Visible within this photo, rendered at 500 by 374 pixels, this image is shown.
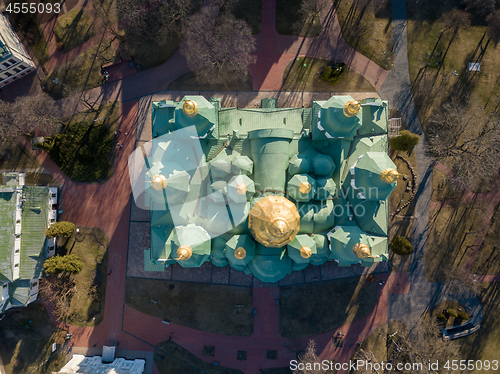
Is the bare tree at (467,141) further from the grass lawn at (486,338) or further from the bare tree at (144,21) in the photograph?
the bare tree at (144,21)

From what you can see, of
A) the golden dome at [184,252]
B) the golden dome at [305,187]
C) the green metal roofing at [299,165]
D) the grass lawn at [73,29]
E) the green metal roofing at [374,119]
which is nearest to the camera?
the golden dome at [184,252]

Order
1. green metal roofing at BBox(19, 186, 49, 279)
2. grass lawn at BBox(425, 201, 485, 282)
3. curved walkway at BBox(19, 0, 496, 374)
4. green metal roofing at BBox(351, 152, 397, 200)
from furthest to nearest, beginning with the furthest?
grass lawn at BBox(425, 201, 485, 282) → curved walkway at BBox(19, 0, 496, 374) → green metal roofing at BBox(19, 186, 49, 279) → green metal roofing at BBox(351, 152, 397, 200)

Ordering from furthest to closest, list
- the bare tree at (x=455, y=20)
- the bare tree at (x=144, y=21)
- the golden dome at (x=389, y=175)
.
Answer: the bare tree at (x=455, y=20)
the bare tree at (x=144, y=21)
the golden dome at (x=389, y=175)

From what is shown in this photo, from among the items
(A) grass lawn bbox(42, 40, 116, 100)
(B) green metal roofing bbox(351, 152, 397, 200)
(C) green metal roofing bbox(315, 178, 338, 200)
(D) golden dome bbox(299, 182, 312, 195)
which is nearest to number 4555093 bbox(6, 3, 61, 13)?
(A) grass lawn bbox(42, 40, 116, 100)

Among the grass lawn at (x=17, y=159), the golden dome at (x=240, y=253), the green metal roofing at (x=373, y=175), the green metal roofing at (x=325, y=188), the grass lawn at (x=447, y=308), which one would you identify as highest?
the green metal roofing at (x=373, y=175)

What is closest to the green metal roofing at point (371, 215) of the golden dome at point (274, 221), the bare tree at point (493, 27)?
the golden dome at point (274, 221)

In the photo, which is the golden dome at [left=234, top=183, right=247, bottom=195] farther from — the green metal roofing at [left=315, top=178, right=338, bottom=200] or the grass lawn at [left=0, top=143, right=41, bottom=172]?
the grass lawn at [left=0, top=143, right=41, bottom=172]

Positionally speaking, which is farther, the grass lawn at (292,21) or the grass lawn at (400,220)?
the grass lawn at (292,21)
